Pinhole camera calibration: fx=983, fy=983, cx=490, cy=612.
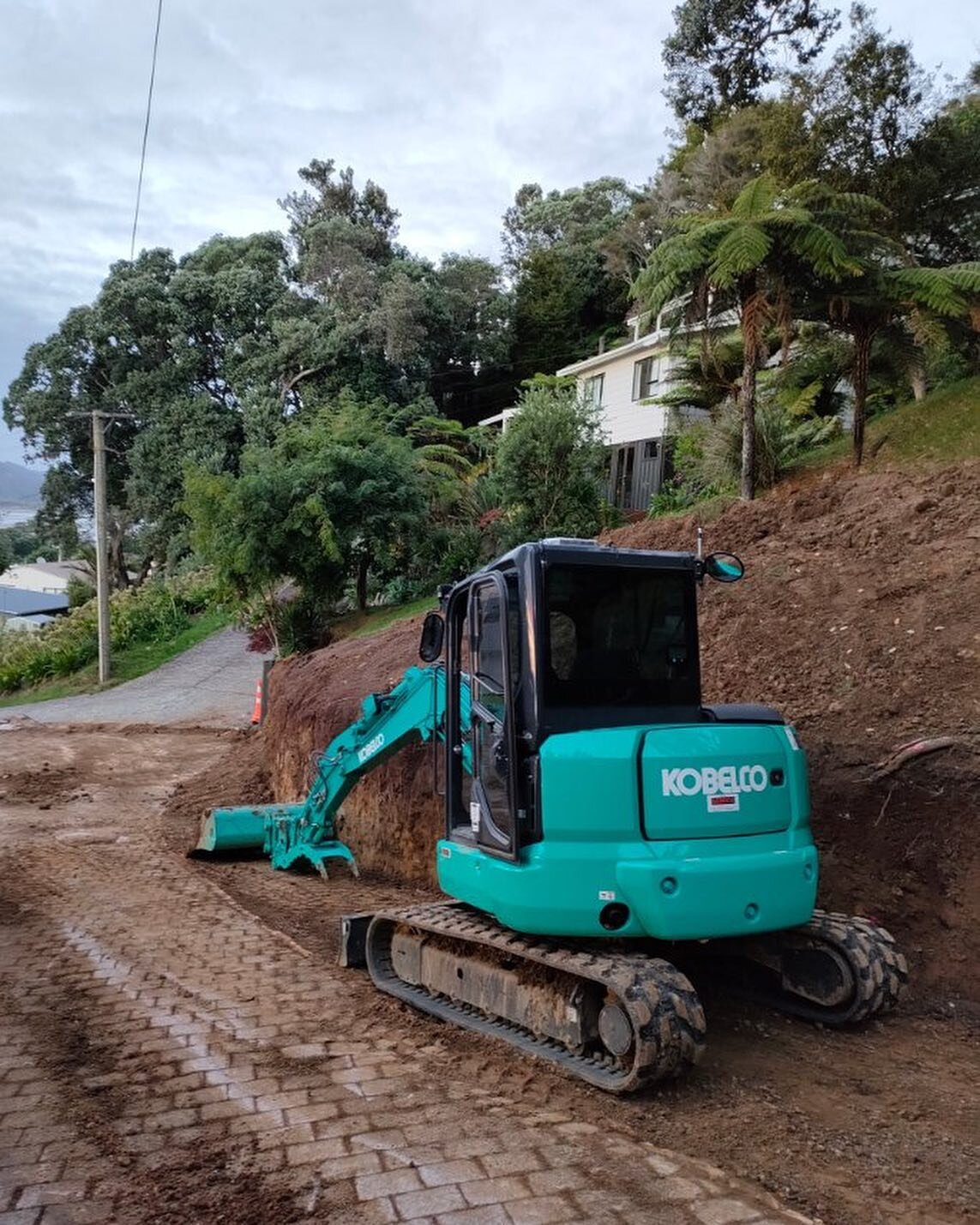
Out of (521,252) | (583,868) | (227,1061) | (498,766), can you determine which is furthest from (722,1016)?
(521,252)

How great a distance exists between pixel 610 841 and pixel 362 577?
64.5 feet

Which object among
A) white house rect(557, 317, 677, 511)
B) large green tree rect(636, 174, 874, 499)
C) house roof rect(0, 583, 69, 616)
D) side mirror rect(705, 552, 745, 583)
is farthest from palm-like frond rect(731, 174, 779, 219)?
house roof rect(0, 583, 69, 616)

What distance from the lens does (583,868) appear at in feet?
14.7

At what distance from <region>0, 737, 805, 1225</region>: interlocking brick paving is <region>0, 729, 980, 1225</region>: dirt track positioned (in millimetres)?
12

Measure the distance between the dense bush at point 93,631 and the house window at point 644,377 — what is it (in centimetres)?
1406

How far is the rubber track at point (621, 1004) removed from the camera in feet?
13.3

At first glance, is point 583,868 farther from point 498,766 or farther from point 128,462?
point 128,462

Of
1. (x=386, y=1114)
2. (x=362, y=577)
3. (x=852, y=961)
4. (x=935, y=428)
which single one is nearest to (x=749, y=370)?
(x=935, y=428)

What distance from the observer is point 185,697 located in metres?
24.6

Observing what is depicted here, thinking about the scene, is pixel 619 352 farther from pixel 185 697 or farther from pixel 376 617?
pixel 185 697

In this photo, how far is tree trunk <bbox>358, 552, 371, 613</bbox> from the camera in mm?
23391

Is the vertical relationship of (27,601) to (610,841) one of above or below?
above

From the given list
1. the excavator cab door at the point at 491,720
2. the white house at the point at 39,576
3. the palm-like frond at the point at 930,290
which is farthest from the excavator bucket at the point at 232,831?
the white house at the point at 39,576

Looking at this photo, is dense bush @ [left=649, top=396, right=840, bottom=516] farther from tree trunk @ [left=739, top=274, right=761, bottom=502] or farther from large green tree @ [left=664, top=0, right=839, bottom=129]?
large green tree @ [left=664, top=0, right=839, bottom=129]
